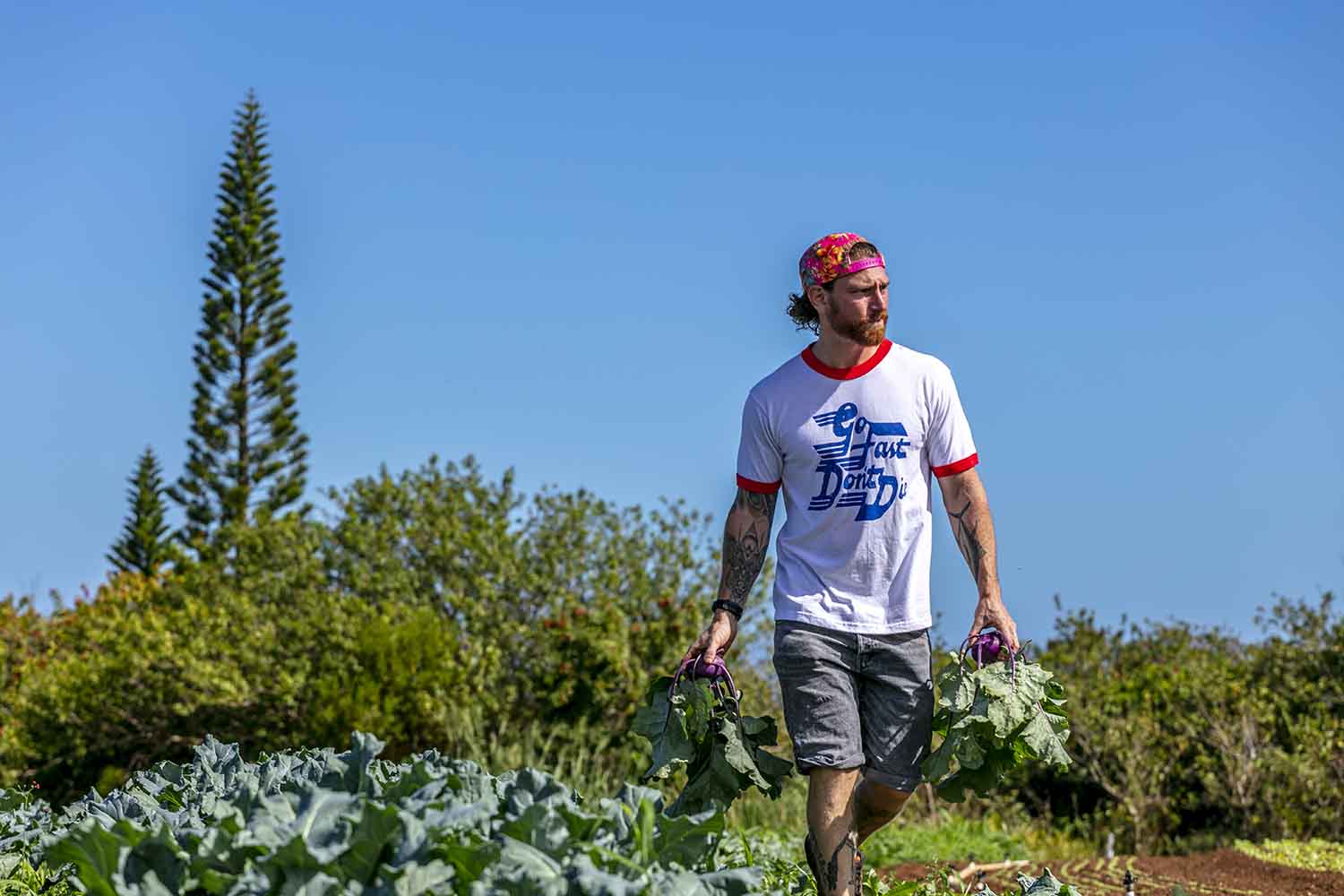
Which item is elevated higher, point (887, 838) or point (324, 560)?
point (324, 560)

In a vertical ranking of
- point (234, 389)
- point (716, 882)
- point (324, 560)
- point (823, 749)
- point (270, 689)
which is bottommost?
point (716, 882)

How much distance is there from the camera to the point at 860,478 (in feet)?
14.2

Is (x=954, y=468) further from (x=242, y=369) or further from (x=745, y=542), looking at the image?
(x=242, y=369)

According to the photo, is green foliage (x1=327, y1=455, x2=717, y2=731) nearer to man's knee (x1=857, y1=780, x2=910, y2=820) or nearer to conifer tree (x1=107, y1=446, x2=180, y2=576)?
man's knee (x1=857, y1=780, x2=910, y2=820)

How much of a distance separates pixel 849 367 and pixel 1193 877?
3.65 metres

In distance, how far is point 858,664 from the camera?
430cm

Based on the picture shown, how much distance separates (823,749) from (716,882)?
1313mm

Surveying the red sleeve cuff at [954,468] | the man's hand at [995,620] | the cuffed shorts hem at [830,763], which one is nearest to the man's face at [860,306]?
the red sleeve cuff at [954,468]

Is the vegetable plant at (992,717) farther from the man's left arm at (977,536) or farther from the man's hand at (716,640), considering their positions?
the man's hand at (716,640)

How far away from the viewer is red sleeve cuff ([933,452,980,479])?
4.41 metres

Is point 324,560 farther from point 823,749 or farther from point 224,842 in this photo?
point 224,842

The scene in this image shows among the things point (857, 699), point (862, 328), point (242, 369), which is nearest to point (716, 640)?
point (857, 699)

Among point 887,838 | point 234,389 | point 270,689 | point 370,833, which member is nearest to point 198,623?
point 270,689

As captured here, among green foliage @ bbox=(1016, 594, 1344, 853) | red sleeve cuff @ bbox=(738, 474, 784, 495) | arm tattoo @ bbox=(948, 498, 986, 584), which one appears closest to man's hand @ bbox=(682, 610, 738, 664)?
red sleeve cuff @ bbox=(738, 474, 784, 495)
